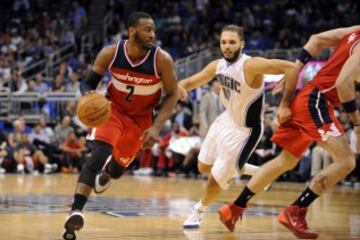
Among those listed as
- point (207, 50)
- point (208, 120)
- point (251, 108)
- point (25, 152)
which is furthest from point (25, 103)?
point (251, 108)

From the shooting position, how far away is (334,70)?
23.2 feet

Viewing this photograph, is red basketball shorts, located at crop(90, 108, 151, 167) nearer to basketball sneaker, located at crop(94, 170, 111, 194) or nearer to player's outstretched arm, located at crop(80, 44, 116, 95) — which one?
player's outstretched arm, located at crop(80, 44, 116, 95)

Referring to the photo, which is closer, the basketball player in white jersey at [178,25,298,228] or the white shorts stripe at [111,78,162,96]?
the white shorts stripe at [111,78,162,96]

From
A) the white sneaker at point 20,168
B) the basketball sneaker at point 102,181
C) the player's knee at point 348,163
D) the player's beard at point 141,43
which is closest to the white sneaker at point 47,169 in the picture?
the white sneaker at point 20,168

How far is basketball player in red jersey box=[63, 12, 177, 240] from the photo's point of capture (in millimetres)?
6746

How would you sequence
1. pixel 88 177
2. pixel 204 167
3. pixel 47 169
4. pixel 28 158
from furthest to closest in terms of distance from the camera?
pixel 28 158 < pixel 47 169 < pixel 204 167 < pixel 88 177

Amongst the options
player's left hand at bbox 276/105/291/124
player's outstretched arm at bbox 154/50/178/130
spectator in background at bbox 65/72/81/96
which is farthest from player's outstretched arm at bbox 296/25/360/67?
spectator in background at bbox 65/72/81/96

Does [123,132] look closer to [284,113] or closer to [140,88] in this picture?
[140,88]

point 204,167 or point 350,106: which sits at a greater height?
point 350,106

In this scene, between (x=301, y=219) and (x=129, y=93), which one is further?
(x=129, y=93)

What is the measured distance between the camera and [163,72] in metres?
7.01

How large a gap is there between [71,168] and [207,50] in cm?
537

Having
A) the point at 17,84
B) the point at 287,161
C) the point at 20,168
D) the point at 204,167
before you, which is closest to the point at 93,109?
the point at 204,167

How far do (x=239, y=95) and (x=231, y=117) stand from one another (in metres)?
0.29
